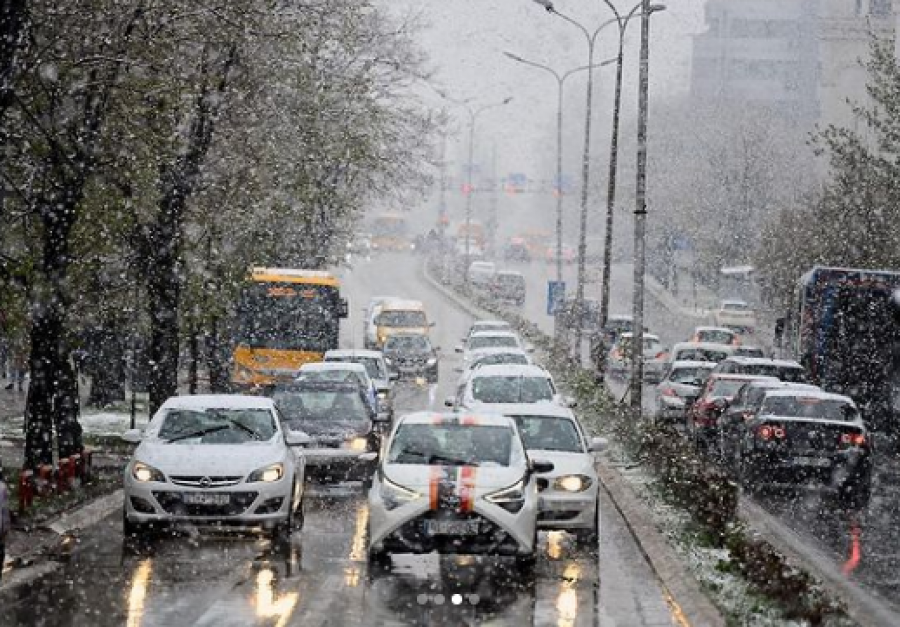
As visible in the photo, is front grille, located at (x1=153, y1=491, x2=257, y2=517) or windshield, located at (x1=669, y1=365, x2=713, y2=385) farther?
windshield, located at (x1=669, y1=365, x2=713, y2=385)

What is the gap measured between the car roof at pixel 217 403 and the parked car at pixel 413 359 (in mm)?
32861

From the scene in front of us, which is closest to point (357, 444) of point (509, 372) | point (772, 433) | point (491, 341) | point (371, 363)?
point (772, 433)

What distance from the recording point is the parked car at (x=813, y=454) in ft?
85.1

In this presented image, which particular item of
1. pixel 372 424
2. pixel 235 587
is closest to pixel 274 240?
pixel 372 424

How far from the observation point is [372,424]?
2653 cm

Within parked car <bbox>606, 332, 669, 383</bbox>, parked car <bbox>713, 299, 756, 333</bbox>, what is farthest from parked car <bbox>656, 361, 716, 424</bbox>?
parked car <bbox>713, 299, 756, 333</bbox>

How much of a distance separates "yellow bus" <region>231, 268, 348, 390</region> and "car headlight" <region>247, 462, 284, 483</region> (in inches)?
1071

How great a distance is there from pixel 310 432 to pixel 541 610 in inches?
452

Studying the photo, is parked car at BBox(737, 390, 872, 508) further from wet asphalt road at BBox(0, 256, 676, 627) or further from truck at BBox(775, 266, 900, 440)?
truck at BBox(775, 266, 900, 440)

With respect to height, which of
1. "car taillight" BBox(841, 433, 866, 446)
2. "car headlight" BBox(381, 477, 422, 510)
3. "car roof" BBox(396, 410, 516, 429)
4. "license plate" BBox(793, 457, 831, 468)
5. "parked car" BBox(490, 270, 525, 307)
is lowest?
"parked car" BBox(490, 270, 525, 307)

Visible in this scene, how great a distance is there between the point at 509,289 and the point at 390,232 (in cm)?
4114

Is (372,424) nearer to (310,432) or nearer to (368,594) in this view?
(310,432)

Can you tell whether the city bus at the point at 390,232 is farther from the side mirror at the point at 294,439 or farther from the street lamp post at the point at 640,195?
the side mirror at the point at 294,439

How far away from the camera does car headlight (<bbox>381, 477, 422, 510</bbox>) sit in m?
16.3
